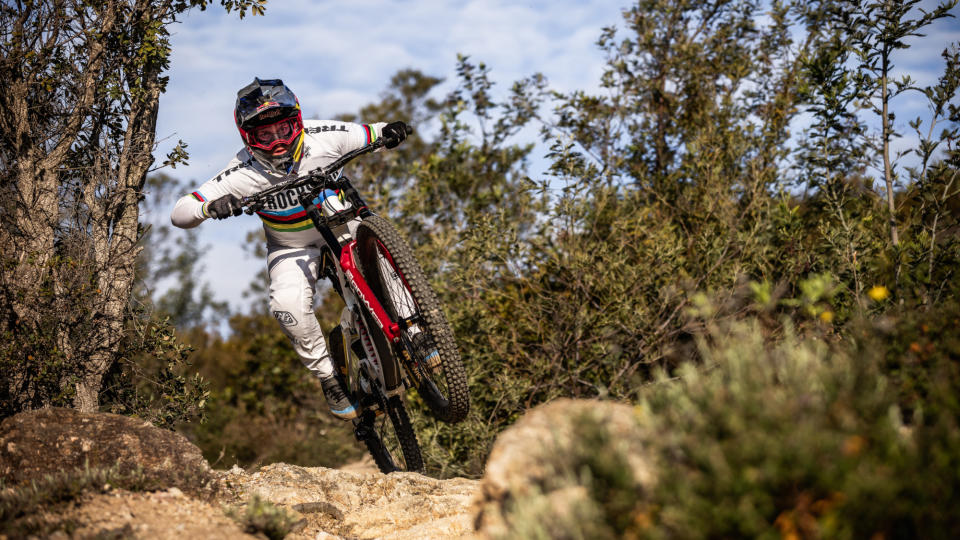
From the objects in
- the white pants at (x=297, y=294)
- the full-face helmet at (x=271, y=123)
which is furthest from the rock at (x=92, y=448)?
the full-face helmet at (x=271, y=123)

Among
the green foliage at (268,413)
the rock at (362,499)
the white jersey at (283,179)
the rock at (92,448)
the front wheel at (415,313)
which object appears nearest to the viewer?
the rock at (92,448)

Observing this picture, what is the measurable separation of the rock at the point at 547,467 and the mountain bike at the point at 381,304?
1.80m

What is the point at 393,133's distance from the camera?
526 centimetres

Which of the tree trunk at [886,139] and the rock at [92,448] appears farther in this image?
the tree trunk at [886,139]

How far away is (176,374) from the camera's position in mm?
5391

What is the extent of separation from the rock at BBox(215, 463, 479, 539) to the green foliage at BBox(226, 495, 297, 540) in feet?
1.00

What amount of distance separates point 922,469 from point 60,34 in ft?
19.3

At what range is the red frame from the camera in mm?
4962

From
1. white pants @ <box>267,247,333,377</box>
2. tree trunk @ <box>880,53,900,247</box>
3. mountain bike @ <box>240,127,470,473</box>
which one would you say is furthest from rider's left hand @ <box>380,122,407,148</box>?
tree trunk @ <box>880,53,900,247</box>

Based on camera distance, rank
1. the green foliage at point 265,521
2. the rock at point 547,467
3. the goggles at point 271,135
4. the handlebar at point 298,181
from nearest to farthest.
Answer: the rock at point 547,467
the green foliage at point 265,521
the handlebar at point 298,181
the goggles at point 271,135

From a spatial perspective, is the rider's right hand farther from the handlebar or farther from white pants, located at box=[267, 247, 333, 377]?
white pants, located at box=[267, 247, 333, 377]

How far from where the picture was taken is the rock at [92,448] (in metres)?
3.67

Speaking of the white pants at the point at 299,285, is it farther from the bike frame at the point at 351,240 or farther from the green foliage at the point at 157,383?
the green foliage at the point at 157,383

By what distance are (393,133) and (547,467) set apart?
3.48 meters
